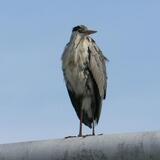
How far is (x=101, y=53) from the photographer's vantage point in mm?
9156

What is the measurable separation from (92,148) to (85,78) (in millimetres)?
5391

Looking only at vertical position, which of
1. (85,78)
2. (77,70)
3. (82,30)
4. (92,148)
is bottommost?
(92,148)

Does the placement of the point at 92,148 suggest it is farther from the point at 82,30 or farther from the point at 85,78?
the point at 82,30

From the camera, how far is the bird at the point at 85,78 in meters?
8.77

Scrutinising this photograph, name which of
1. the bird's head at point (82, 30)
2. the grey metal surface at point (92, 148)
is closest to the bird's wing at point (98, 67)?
the bird's head at point (82, 30)

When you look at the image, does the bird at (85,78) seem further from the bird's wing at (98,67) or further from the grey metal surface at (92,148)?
the grey metal surface at (92,148)

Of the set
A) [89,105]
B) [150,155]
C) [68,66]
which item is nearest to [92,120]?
[89,105]

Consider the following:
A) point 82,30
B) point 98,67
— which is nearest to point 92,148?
point 98,67

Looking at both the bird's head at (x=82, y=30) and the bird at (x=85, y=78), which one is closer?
the bird at (x=85, y=78)

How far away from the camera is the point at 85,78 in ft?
29.0

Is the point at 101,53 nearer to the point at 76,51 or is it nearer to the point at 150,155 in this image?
the point at 76,51

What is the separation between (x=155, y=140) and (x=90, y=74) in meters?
5.79

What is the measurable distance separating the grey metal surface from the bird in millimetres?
4877

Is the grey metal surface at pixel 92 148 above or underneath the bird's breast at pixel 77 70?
underneath
